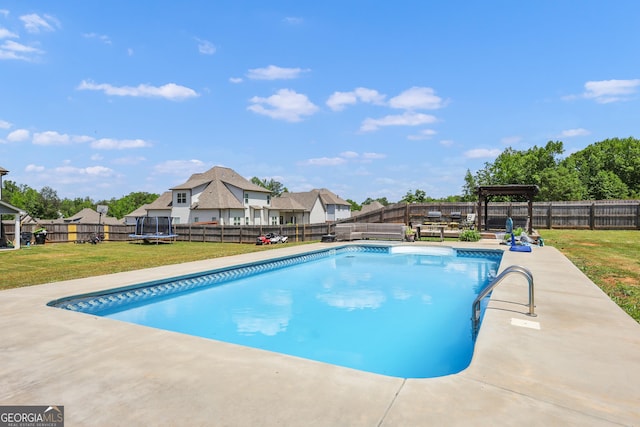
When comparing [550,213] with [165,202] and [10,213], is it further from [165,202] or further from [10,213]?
[165,202]

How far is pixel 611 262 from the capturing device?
10.9 meters

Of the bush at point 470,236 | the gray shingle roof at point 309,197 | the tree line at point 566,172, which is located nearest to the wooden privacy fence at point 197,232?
the bush at point 470,236

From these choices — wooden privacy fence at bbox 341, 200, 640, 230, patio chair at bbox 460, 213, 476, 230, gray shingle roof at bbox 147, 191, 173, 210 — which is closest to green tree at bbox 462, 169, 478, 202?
wooden privacy fence at bbox 341, 200, 640, 230

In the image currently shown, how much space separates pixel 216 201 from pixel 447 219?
21.3 m

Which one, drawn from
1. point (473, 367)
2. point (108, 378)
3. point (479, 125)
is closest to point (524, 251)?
point (473, 367)

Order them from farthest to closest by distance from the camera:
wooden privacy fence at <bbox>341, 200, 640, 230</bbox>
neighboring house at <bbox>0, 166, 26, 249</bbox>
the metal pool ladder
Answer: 1. wooden privacy fence at <bbox>341, 200, 640, 230</bbox>
2. neighboring house at <bbox>0, 166, 26, 249</bbox>
3. the metal pool ladder

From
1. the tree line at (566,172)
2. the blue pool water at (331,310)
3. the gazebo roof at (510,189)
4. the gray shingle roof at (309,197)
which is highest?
the tree line at (566,172)

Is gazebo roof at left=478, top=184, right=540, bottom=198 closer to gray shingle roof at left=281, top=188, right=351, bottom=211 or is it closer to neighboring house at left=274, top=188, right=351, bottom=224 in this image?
neighboring house at left=274, top=188, right=351, bottom=224

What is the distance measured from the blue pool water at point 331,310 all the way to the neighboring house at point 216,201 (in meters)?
23.5

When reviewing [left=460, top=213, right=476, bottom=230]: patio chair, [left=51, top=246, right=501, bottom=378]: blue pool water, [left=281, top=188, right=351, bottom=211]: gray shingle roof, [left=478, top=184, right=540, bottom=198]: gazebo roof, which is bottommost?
[left=51, top=246, right=501, bottom=378]: blue pool water

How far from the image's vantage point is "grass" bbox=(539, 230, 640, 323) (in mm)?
6702

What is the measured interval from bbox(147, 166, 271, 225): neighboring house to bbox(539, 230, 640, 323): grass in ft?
86.5

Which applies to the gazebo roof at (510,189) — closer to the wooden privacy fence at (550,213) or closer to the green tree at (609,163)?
the wooden privacy fence at (550,213)

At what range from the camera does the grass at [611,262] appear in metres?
6.70
